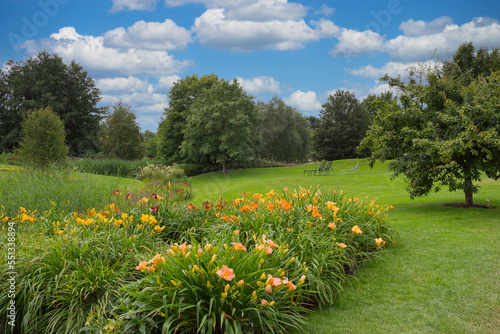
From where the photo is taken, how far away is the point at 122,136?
28.6 meters

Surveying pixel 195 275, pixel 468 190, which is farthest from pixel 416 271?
pixel 468 190

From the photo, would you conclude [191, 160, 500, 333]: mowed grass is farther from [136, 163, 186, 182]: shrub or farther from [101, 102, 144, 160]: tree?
[101, 102, 144, 160]: tree

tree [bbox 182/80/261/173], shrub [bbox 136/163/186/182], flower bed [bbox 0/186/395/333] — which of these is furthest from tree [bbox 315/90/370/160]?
flower bed [bbox 0/186/395/333]

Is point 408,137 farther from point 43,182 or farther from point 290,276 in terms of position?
point 43,182

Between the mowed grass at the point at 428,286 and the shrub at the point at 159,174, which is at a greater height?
the shrub at the point at 159,174

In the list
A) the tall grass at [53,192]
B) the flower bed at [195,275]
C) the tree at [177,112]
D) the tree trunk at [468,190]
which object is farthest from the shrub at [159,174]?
the tree at [177,112]

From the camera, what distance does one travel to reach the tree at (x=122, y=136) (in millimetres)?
28438

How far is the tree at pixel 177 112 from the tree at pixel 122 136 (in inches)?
107

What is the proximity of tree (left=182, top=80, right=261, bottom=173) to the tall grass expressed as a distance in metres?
18.4

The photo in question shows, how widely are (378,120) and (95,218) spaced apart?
22.8ft

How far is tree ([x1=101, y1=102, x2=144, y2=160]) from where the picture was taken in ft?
93.3

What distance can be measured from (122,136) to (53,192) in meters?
24.0

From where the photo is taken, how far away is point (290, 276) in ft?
10.9

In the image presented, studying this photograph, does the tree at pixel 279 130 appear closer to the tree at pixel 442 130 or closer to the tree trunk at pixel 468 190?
the tree at pixel 442 130
